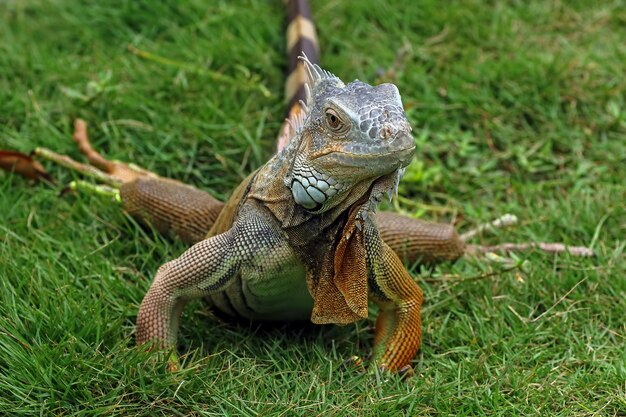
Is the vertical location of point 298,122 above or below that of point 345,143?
below

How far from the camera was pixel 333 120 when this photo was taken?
3.24 m

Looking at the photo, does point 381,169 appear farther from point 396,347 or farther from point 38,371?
point 38,371

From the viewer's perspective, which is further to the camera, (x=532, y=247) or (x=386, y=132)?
(x=532, y=247)

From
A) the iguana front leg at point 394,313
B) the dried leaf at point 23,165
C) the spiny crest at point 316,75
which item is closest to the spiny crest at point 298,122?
the spiny crest at point 316,75

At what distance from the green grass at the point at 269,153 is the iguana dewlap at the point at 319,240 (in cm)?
20

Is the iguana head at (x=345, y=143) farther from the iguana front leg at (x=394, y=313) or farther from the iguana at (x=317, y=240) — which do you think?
the iguana front leg at (x=394, y=313)

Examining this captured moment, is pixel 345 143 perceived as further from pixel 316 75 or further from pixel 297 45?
pixel 297 45

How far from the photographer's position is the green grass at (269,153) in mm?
3539

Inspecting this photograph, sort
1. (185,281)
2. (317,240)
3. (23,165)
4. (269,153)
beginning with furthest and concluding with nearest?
(269,153), (23,165), (185,281), (317,240)

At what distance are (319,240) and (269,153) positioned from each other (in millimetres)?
1824

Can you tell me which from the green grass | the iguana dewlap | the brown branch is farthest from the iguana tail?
the iguana dewlap

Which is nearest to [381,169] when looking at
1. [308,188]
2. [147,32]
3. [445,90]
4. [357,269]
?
[308,188]

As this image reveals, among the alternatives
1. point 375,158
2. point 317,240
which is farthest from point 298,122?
point 375,158

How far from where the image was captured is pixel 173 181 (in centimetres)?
475
